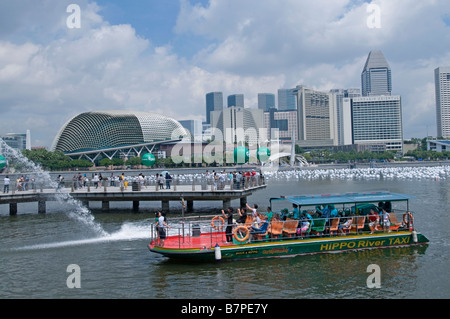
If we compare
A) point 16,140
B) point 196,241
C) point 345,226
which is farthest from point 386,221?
point 16,140

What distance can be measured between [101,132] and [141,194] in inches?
5358

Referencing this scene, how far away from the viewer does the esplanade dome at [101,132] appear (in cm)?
16112

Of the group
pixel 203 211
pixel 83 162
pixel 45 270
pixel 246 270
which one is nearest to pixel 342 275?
pixel 246 270

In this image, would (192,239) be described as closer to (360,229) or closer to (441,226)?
(360,229)

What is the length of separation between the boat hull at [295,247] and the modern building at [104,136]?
147796 mm

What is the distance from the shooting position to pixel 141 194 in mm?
32750

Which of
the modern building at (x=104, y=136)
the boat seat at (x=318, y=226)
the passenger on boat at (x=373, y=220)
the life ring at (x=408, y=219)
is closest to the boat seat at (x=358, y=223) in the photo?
the passenger on boat at (x=373, y=220)

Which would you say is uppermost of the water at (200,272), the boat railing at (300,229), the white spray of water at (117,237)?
the boat railing at (300,229)

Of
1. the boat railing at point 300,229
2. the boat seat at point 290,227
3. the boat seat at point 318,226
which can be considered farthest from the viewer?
the boat seat at point 318,226

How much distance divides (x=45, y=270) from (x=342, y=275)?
11.3m

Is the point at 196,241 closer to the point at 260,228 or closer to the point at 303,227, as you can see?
the point at 260,228

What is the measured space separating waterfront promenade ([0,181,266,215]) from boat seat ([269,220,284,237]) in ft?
43.3

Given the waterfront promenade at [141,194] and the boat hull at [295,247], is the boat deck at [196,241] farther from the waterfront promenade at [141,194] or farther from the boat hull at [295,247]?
the waterfront promenade at [141,194]
